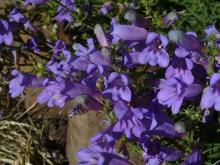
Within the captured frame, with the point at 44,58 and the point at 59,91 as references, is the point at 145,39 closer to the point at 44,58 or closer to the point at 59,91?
the point at 59,91

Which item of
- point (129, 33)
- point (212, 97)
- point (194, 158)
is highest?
point (129, 33)

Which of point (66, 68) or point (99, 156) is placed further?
point (66, 68)

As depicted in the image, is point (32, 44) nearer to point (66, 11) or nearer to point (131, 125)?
point (66, 11)

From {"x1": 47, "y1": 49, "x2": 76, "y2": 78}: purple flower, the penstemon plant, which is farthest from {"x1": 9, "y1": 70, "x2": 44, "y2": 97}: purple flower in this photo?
the penstemon plant

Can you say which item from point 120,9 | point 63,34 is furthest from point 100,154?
point 63,34

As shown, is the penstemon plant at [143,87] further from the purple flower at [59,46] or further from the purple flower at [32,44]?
the purple flower at [32,44]

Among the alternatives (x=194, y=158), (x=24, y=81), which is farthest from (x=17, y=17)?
(x=194, y=158)
